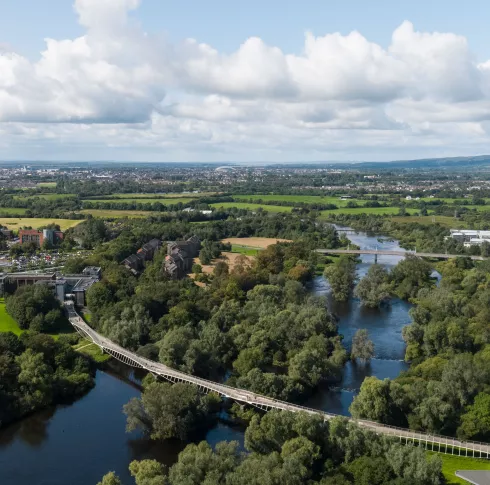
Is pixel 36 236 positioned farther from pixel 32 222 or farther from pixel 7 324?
pixel 7 324

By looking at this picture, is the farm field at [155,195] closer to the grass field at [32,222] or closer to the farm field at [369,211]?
the farm field at [369,211]

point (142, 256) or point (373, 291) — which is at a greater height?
point (142, 256)

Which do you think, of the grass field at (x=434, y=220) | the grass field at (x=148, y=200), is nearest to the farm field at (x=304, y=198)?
the grass field at (x=148, y=200)

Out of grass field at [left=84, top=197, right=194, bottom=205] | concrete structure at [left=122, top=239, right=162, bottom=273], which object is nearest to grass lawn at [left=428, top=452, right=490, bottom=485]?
concrete structure at [left=122, top=239, right=162, bottom=273]

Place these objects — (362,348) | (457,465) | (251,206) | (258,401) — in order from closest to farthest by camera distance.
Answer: (457,465)
(258,401)
(362,348)
(251,206)

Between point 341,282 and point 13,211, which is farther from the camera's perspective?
point 13,211

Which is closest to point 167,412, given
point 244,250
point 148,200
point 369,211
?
point 244,250

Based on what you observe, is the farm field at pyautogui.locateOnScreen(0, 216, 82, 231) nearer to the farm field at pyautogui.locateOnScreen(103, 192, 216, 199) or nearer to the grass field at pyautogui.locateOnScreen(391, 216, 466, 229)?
the farm field at pyautogui.locateOnScreen(103, 192, 216, 199)
